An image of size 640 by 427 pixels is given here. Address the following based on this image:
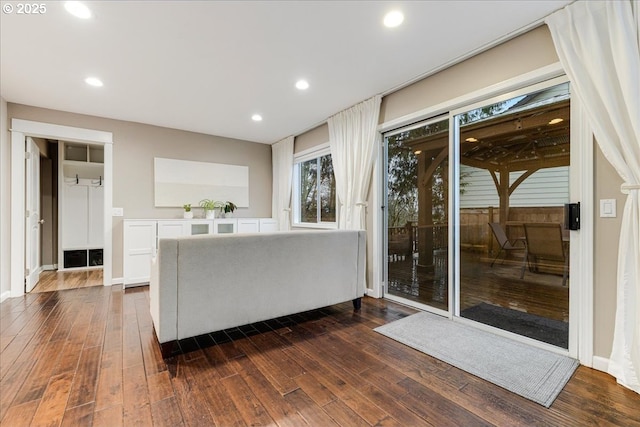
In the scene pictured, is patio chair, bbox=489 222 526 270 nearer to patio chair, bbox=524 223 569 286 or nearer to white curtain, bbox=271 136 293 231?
patio chair, bbox=524 223 569 286

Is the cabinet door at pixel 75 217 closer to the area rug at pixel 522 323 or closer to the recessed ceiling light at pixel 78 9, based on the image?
the recessed ceiling light at pixel 78 9

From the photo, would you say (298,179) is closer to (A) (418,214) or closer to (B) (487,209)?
(A) (418,214)

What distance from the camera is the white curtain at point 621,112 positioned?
1703 millimetres

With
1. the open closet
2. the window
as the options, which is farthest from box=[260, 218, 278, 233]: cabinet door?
the open closet

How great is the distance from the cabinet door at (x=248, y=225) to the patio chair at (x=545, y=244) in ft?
13.1

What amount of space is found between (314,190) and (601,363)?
4.01 metres

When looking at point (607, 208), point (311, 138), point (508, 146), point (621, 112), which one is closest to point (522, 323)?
point (607, 208)

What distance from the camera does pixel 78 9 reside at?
6.59ft

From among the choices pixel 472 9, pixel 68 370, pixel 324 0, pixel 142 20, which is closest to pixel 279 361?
pixel 68 370

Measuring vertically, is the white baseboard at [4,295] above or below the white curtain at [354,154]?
below

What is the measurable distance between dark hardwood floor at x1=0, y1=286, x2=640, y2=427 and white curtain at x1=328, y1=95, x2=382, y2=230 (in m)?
1.65

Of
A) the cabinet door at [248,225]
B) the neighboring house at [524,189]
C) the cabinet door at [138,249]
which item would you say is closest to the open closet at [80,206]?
the cabinet door at [138,249]

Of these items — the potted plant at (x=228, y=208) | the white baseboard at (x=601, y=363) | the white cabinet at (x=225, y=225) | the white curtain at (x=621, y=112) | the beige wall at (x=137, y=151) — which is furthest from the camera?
the potted plant at (x=228, y=208)

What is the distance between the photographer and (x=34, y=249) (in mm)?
4121
